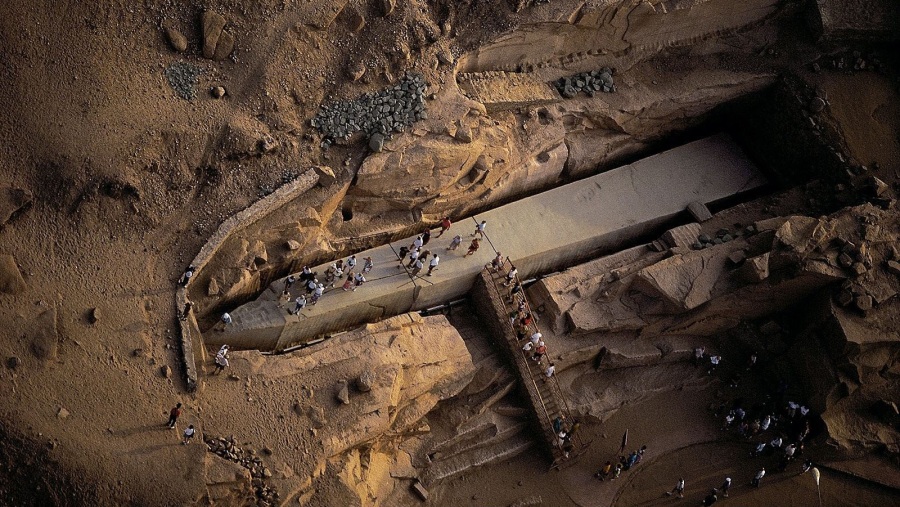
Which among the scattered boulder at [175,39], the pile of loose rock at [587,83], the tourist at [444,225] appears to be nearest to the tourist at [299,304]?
the tourist at [444,225]

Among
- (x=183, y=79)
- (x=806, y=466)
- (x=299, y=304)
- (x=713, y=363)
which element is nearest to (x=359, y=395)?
(x=299, y=304)

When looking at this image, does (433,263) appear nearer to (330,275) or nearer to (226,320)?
(330,275)

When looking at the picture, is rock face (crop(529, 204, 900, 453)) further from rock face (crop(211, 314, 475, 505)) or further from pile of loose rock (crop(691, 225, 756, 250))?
rock face (crop(211, 314, 475, 505))

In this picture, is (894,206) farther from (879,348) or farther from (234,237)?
(234,237)

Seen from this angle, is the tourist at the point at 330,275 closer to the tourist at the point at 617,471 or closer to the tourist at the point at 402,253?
the tourist at the point at 402,253

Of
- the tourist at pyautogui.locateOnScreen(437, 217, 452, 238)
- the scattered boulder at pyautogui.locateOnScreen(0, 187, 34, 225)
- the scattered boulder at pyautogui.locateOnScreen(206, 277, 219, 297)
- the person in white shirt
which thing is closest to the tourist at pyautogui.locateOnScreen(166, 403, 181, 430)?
the scattered boulder at pyautogui.locateOnScreen(206, 277, 219, 297)
